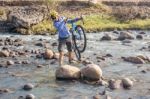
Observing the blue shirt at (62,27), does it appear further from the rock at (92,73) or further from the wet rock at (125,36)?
the wet rock at (125,36)

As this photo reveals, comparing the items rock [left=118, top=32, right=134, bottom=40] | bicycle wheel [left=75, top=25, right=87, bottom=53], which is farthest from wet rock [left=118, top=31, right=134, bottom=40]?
bicycle wheel [left=75, top=25, right=87, bottom=53]

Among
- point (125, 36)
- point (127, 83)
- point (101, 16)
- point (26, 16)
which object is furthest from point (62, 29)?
point (101, 16)

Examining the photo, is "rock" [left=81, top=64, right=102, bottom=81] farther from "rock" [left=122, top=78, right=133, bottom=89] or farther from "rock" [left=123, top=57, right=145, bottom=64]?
"rock" [left=123, top=57, right=145, bottom=64]

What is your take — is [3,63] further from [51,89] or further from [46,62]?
[51,89]

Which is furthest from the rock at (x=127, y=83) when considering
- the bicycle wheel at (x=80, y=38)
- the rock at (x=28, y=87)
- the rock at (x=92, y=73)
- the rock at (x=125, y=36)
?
the rock at (x=125, y=36)

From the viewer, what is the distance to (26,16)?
29.3 m

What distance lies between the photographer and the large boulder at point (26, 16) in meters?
28.5

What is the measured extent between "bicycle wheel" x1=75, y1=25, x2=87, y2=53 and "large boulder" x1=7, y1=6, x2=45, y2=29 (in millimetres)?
9828

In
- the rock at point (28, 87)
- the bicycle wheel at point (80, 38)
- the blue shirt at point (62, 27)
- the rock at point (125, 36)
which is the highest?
the blue shirt at point (62, 27)

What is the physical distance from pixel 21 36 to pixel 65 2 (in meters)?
9.64

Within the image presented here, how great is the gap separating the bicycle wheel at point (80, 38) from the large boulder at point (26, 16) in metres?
9.83

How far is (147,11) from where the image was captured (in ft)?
113

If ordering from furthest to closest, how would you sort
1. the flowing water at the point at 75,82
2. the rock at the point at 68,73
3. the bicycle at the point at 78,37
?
the bicycle at the point at 78,37 → the rock at the point at 68,73 → the flowing water at the point at 75,82

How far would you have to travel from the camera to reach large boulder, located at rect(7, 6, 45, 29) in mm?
28453
